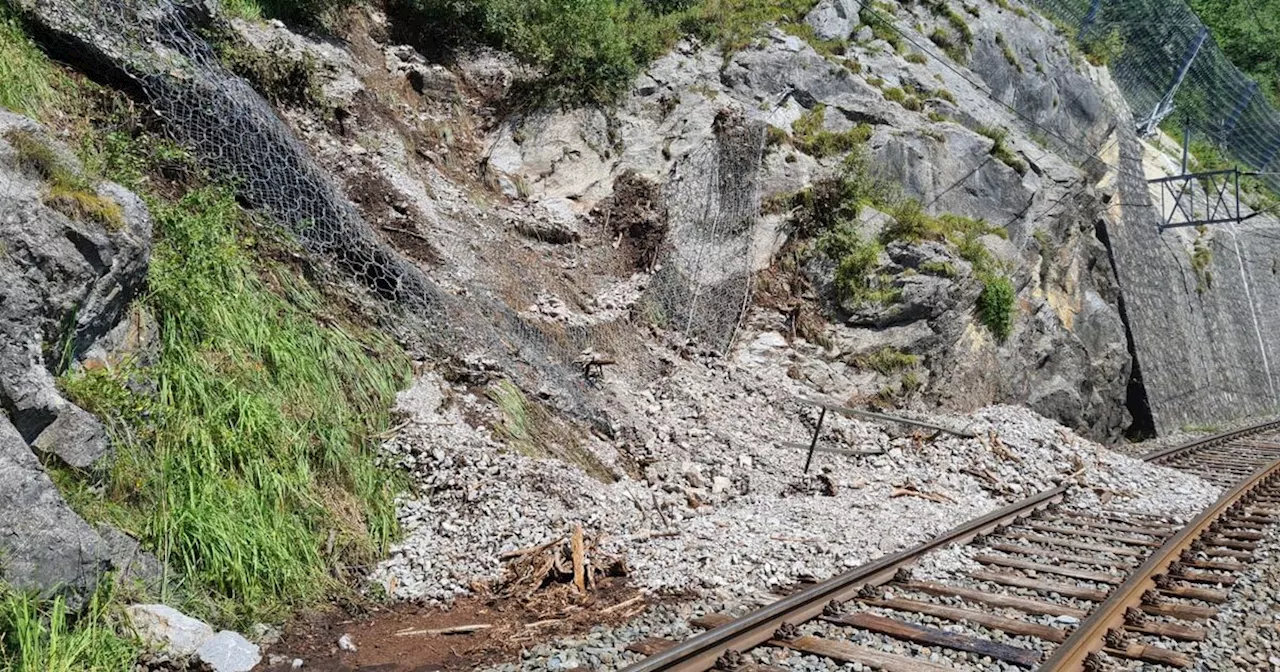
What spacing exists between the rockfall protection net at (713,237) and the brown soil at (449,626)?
643 cm

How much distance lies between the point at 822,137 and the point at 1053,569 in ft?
32.1

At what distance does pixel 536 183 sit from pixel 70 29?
21.7ft

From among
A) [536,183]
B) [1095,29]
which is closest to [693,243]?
[536,183]

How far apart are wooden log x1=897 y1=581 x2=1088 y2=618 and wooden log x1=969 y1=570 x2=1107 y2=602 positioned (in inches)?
8.4

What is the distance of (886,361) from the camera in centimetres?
1248

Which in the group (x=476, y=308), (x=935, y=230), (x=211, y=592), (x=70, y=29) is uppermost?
(x=935, y=230)

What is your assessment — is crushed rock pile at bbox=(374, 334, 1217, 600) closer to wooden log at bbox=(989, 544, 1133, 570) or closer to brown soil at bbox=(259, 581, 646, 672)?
brown soil at bbox=(259, 581, 646, 672)

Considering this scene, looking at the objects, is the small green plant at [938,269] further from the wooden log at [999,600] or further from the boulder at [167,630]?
the boulder at [167,630]

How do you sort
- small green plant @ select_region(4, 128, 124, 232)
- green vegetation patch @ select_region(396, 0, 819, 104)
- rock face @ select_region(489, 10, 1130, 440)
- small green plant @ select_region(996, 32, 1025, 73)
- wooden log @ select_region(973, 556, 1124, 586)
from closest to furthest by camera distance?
small green plant @ select_region(4, 128, 124, 232)
wooden log @ select_region(973, 556, 1124, 586)
rock face @ select_region(489, 10, 1130, 440)
green vegetation patch @ select_region(396, 0, 819, 104)
small green plant @ select_region(996, 32, 1025, 73)

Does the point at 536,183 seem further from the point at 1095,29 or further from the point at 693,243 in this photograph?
the point at 1095,29

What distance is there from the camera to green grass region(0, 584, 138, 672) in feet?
13.9

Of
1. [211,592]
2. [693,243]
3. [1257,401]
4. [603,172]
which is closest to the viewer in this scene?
[211,592]

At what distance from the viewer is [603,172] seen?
14.0 m

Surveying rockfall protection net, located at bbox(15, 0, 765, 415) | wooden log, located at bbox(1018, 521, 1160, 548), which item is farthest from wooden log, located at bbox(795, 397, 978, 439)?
rockfall protection net, located at bbox(15, 0, 765, 415)
